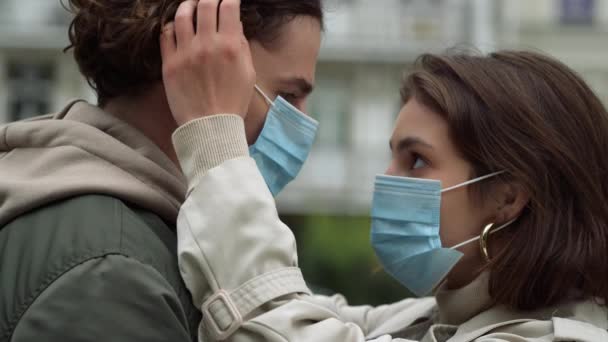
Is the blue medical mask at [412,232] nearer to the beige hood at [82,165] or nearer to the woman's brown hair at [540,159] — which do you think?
the woman's brown hair at [540,159]

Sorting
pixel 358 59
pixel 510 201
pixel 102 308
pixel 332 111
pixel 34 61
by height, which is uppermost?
pixel 102 308

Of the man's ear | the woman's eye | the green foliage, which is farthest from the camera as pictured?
the green foliage

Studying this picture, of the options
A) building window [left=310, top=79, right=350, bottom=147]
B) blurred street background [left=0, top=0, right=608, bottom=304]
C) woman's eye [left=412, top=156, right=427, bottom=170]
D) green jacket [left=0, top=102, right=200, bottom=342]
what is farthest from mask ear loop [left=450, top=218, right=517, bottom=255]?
building window [left=310, top=79, right=350, bottom=147]

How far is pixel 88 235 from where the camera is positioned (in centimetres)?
223

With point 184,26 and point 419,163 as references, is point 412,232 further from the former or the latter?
point 184,26

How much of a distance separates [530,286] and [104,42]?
1357 millimetres


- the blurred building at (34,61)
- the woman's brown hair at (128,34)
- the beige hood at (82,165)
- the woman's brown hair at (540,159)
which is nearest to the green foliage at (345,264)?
the blurred building at (34,61)

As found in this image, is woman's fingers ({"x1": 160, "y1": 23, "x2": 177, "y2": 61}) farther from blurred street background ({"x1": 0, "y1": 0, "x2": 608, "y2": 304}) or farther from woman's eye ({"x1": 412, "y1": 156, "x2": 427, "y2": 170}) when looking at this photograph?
blurred street background ({"x1": 0, "y1": 0, "x2": 608, "y2": 304})

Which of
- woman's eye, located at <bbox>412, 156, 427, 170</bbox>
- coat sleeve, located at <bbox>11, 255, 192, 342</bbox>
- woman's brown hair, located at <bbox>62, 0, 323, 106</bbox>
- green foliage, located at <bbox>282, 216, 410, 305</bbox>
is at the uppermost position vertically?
woman's brown hair, located at <bbox>62, 0, 323, 106</bbox>

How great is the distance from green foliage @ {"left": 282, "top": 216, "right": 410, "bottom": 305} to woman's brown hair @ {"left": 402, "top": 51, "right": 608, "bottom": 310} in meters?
11.4

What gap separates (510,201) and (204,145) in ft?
3.56

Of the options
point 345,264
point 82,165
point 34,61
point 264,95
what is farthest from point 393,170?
point 34,61

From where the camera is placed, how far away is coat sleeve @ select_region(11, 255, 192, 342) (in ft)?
6.96

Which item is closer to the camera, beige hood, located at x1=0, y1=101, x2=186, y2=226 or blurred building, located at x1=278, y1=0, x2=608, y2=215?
beige hood, located at x1=0, y1=101, x2=186, y2=226
